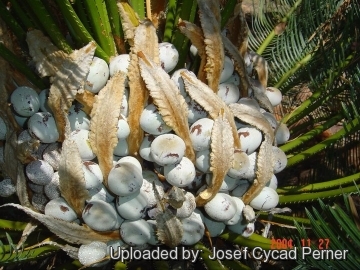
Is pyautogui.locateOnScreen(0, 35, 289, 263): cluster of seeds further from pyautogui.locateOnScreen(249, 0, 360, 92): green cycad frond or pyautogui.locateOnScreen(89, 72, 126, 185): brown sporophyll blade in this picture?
pyautogui.locateOnScreen(249, 0, 360, 92): green cycad frond

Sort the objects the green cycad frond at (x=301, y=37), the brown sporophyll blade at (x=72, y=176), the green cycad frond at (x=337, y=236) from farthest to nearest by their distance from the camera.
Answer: the green cycad frond at (x=301, y=37), the brown sporophyll blade at (x=72, y=176), the green cycad frond at (x=337, y=236)

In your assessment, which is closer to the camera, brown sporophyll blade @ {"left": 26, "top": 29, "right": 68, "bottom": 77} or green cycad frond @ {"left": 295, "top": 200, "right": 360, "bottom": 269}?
green cycad frond @ {"left": 295, "top": 200, "right": 360, "bottom": 269}

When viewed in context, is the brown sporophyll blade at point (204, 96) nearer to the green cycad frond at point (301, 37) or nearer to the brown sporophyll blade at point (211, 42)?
the brown sporophyll blade at point (211, 42)

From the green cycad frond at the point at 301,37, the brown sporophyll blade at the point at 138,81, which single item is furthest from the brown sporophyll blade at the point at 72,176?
the green cycad frond at the point at 301,37

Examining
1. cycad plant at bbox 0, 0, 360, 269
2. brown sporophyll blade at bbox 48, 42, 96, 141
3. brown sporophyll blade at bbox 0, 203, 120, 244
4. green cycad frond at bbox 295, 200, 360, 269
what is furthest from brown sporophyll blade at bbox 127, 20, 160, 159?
green cycad frond at bbox 295, 200, 360, 269

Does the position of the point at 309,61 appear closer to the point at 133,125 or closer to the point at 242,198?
the point at 242,198

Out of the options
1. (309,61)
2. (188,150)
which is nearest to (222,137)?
(188,150)

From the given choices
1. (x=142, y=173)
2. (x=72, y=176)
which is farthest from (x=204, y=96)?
(x=72, y=176)
